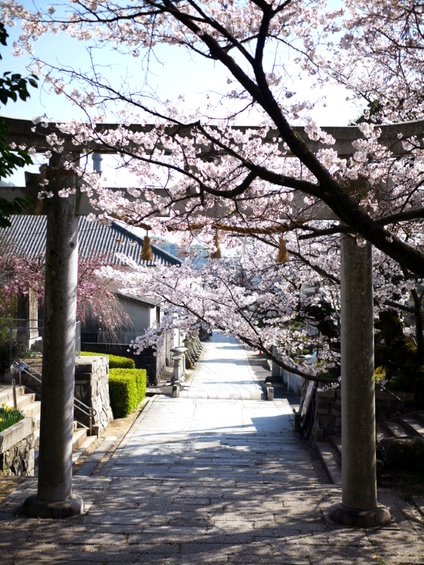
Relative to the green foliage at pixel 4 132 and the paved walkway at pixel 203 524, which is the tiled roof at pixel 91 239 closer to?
the paved walkway at pixel 203 524

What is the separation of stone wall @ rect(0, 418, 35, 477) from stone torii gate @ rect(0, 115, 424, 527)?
230cm

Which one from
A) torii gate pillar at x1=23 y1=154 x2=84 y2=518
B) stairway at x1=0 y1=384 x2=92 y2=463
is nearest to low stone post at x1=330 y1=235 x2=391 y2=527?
torii gate pillar at x1=23 y1=154 x2=84 y2=518

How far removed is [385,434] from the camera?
10.1m

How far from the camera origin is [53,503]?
5734 mm

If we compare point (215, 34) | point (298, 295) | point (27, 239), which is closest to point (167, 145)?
point (215, 34)

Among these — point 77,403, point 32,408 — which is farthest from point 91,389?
point 32,408

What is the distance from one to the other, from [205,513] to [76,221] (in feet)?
9.80

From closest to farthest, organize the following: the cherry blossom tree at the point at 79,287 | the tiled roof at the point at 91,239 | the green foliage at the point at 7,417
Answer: the green foliage at the point at 7,417 → the cherry blossom tree at the point at 79,287 → the tiled roof at the point at 91,239

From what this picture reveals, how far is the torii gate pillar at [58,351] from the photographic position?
5836 mm

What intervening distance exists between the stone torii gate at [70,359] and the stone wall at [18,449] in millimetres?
2300

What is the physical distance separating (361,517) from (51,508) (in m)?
2.73

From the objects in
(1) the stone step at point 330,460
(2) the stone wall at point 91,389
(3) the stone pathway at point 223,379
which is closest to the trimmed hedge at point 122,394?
(2) the stone wall at point 91,389

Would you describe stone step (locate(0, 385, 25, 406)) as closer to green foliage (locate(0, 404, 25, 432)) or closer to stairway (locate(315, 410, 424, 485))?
green foliage (locate(0, 404, 25, 432))

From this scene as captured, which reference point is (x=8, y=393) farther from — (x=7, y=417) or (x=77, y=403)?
(x=7, y=417)
